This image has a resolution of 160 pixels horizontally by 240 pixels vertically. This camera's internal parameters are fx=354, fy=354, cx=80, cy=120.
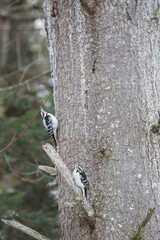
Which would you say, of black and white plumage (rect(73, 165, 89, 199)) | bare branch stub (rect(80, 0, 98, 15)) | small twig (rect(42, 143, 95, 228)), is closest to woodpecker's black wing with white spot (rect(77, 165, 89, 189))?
black and white plumage (rect(73, 165, 89, 199))

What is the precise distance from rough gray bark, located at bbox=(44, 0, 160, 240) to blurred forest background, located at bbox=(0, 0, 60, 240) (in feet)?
3.91

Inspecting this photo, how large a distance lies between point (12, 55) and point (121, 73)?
18.7 ft

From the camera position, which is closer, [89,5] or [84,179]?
[84,179]

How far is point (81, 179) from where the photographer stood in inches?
93.1

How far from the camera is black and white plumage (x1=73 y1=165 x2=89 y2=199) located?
2359 mm

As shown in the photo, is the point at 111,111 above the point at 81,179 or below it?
above

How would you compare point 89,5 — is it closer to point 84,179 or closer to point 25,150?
point 84,179

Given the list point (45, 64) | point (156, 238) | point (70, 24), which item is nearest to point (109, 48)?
point (70, 24)

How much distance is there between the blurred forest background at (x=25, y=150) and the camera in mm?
4414

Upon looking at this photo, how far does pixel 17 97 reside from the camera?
553cm

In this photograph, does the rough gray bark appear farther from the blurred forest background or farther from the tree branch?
the blurred forest background

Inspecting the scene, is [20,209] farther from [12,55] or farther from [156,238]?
[12,55]

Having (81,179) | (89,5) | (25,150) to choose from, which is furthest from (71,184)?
(25,150)

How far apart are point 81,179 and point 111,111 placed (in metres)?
0.50
